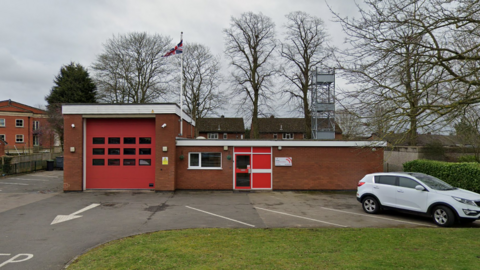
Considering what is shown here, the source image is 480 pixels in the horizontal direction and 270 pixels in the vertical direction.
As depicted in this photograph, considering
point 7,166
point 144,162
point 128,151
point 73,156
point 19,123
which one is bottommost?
point 7,166

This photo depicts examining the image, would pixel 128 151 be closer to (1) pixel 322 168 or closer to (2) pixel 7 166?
(1) pixel 322 168

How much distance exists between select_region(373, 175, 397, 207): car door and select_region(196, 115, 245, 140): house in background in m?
44.6

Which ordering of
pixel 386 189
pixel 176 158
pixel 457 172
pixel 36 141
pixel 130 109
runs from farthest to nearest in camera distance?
pixel 36 141 < pixel 176 158 < pixel 130 109 < pixel 457 172 < pixel 386 189

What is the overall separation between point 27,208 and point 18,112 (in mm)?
48567

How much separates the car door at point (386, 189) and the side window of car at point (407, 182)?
201mm

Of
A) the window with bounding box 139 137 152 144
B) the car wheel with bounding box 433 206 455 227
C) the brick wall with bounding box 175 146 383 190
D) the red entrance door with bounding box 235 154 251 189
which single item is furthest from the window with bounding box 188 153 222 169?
the car wheel with bounding box 433 206 455 227

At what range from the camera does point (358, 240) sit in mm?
7035

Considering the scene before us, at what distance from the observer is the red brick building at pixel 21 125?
48.6 meters

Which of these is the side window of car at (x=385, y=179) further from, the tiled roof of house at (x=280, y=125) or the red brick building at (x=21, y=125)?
the red brick building at (x=21, y=125)

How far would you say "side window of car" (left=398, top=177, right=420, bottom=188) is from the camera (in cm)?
1001

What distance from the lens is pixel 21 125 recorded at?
4984 centimetres

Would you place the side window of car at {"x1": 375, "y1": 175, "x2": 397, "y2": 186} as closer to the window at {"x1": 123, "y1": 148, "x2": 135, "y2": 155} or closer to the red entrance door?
the red entrance door

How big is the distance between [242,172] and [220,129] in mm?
39674

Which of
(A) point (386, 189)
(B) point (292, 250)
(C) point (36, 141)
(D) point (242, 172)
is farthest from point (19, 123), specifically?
(B) point (292, 250)
